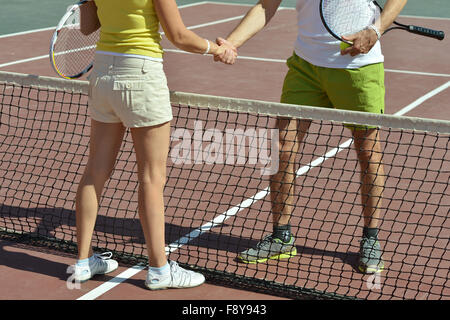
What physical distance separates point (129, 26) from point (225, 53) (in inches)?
21.8

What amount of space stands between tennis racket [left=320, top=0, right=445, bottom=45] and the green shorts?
0.23 metres

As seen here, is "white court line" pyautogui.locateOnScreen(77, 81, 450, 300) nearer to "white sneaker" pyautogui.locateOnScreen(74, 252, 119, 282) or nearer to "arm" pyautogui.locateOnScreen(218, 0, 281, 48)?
"white sneaker" pyautogui.locateOnScreen(74, 252, 119, 282)

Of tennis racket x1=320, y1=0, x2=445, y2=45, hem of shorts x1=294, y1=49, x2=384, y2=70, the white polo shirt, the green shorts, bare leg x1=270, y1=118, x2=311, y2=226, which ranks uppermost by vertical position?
tennis racket x1=320, y1=0, x2=445, y2=45

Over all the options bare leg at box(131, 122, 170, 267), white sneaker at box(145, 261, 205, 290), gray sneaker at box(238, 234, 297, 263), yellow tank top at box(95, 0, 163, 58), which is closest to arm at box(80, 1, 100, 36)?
yellow tank top at box(95, 0, 163, 58)

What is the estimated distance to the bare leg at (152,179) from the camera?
382 cm

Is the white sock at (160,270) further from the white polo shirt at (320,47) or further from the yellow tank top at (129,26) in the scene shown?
the white polo shirt at (320,47)

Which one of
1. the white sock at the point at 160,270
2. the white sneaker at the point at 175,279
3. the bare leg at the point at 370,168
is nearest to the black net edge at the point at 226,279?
the white sneaker at the point at 175,279

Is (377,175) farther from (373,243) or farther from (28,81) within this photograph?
(28,81)

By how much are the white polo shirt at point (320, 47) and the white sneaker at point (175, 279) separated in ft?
4.47

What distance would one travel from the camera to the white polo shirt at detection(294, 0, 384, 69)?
4.23 m

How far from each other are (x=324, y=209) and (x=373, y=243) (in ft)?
2.75

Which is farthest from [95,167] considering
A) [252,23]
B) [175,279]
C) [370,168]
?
[370,168]

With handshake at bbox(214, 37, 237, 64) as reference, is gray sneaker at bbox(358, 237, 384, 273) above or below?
below
